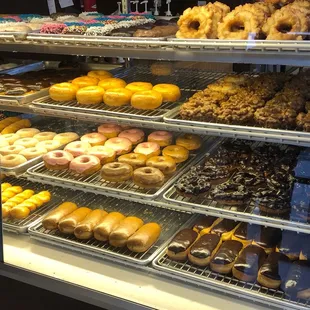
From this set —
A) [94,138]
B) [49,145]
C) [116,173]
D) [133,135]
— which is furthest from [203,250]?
[49,145]

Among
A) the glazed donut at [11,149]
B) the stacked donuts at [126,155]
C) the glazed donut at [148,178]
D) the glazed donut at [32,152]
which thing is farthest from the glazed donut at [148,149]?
the glazed donut at [11,149]

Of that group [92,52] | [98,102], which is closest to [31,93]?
[98,102]

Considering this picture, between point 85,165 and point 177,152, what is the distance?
54 centimetres

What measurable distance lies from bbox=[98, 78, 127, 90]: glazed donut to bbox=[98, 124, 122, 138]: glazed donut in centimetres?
30

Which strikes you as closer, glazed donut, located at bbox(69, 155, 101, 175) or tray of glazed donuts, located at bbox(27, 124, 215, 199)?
tray of glazed donuts, located at bbox(27, 124, 215, 199)

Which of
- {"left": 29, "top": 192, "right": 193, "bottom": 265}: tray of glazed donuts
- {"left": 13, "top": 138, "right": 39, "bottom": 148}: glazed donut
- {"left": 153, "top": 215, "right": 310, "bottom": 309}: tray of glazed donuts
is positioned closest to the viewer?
{"left": 153, "top": 215, "right": 310, "bottom": 309}: tray of glazed donuts

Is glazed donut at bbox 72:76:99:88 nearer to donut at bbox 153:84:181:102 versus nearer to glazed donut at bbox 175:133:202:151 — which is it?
donut at bbox 153:84:181:102

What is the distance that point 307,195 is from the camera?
Answer: 7.23ft

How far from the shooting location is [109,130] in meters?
3.13

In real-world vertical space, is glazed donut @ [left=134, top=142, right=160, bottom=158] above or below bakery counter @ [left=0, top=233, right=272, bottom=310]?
above

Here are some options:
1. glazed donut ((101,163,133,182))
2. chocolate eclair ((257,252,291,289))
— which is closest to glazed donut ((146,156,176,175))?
glazed donut ((101,163,133,182))

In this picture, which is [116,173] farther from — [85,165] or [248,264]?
[248,264]

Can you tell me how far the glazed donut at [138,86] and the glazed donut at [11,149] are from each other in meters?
0.79

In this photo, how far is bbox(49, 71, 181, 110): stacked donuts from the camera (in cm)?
273
